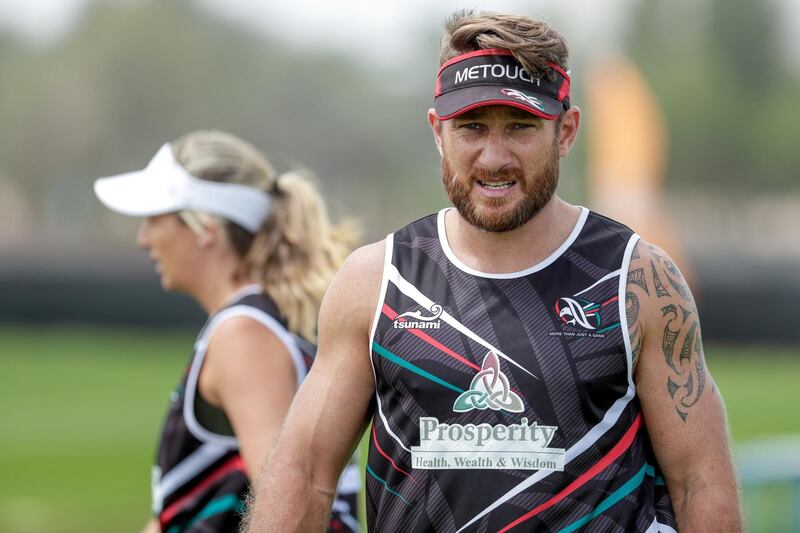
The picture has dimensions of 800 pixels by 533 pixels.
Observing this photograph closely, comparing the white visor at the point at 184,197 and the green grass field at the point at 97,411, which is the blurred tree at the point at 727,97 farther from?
the white visor at the point at 184,197

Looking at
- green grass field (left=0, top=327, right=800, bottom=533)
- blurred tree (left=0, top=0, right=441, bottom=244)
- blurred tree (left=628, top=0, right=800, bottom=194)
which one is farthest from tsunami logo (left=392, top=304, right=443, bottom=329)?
Answer: blurred tree (left=628, top=0, right=800, bottom=194)

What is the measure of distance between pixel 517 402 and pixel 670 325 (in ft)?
1.52

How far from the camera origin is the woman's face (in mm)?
5023

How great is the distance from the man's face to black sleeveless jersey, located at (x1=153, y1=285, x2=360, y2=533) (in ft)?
4.51

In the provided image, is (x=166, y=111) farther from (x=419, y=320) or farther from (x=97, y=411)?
(x=419, y=320)

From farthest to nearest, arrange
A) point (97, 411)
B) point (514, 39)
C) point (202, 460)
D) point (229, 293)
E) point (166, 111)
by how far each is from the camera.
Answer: point (166, 111), point (97, 411), point (229, 293), point (202, 460), point (514, 39)

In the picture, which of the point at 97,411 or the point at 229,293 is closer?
the point at 229,293

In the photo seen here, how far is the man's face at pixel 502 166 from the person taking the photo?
11.3 ft

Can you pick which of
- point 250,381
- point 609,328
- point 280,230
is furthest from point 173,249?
point 609,328

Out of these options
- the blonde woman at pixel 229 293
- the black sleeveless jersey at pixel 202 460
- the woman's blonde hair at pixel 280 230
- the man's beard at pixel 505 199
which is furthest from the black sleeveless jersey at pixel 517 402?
the woman's blonde hair at pixel 280 230

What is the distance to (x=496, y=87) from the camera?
11.3 feet

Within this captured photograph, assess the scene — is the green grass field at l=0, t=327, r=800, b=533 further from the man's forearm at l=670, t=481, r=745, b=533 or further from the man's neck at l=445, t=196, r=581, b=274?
the man's forearm at l=670, t=481, r=745, b=533

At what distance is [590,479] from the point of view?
3.39 metres

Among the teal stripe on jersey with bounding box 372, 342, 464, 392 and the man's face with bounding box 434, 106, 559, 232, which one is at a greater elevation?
the man's face with bounding box 434, 106, 559, 232
